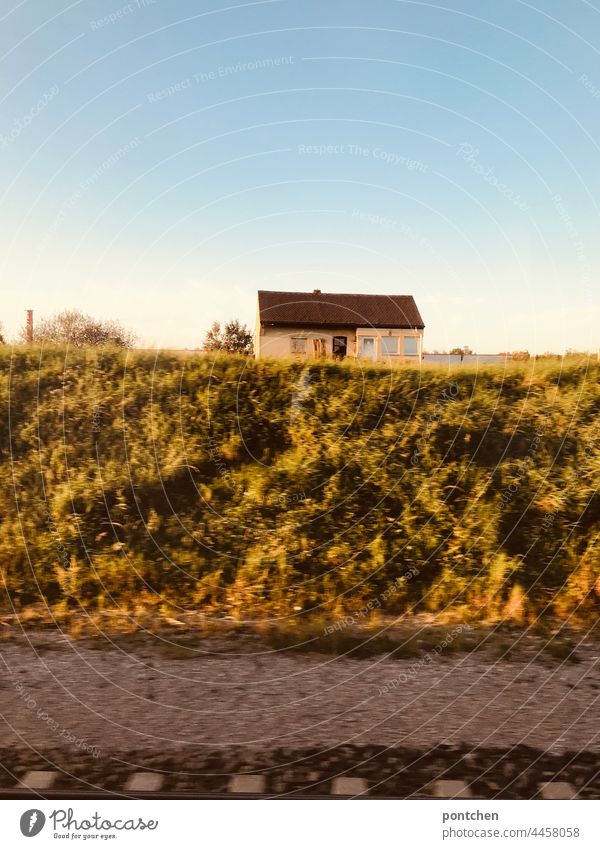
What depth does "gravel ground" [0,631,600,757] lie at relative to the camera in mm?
3924

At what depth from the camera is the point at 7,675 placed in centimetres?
464

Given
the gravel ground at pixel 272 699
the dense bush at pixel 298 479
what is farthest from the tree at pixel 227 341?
the gravel ground at pixel 272 699

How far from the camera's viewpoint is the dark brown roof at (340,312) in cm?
1215

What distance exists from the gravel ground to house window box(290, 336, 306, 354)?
336 centimetres

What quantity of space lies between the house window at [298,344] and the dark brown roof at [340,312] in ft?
5.62

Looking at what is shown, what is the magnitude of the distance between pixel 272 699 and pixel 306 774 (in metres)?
0.81

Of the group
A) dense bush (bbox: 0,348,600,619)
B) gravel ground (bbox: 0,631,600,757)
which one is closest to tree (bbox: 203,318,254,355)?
dense bush (bbox: 0,348,600,619)

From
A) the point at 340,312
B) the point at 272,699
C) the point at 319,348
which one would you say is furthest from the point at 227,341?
the point at 340,312

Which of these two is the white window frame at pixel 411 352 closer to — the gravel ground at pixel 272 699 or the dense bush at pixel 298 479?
the dense bush at pixel 298 479

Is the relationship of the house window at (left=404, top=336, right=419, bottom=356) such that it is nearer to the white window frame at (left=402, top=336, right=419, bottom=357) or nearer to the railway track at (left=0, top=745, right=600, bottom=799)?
the white window frame at (left=402, top=336, right=419, bottom=357)

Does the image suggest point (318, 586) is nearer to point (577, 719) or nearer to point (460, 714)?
point (460, 714)

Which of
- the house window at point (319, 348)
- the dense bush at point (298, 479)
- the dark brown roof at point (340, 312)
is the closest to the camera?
the dense bush at point (298, 479)

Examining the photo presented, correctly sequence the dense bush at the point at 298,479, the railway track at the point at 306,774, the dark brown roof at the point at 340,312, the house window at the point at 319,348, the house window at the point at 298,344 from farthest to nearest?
the dark brown roof at the point at 340,312
the house window at the point at 298,344
the house window at the point at 319,348
the dense bush at the point at 298,479
the railway track at the point at 306,774

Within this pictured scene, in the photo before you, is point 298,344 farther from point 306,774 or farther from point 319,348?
point 306,774
